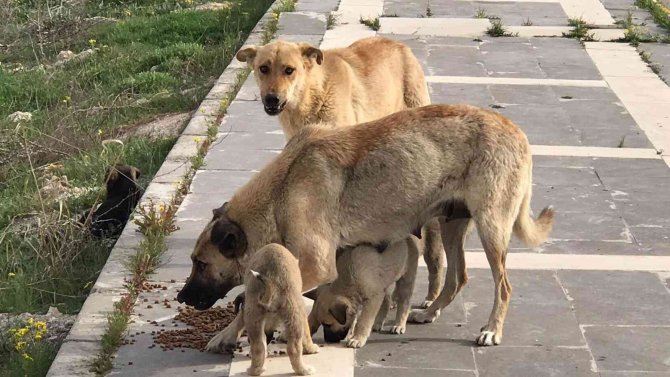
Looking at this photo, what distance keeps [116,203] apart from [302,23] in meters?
6.63

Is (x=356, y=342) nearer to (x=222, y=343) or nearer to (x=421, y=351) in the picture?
(x=421, y=351)

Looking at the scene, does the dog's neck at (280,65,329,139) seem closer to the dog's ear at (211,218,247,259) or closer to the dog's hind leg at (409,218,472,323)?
the dog's hind leg at (409,218,472,323)

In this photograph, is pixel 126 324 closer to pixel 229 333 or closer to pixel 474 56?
pixel 229 333

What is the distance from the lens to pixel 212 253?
7371 millimetres

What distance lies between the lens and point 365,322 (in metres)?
7.51

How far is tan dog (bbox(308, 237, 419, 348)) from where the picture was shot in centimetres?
747

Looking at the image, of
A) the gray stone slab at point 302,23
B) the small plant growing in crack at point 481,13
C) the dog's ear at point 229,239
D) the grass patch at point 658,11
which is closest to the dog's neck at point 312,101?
the dog's ear at point 229,239

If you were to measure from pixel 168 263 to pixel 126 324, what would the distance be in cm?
119

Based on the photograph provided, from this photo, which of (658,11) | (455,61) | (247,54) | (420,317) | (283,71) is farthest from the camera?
(658,11)

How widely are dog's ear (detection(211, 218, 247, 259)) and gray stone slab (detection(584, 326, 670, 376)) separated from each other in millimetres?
2164

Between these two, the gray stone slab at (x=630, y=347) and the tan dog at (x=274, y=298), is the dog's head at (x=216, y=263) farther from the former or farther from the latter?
the gray stone slab at (x=630, y=347)

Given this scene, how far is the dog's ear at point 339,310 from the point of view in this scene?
7.46 metres

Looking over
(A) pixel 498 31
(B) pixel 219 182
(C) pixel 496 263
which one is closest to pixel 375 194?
(C) pixel 496 263

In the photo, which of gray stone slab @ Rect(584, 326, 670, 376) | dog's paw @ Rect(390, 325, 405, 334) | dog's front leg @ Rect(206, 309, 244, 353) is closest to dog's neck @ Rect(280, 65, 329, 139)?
dog's paw @ Rect(390, 325, 405, 334)
